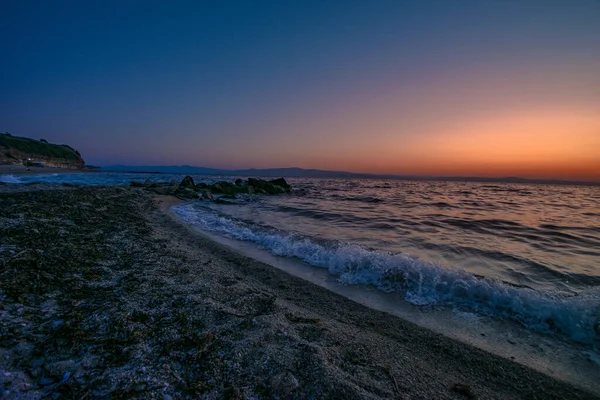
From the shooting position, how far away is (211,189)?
25.8 metres

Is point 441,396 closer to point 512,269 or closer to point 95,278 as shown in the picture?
point 95,278

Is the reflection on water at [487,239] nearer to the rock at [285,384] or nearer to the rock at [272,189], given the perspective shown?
the rock at [285,384]

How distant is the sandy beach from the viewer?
2178 millimetres

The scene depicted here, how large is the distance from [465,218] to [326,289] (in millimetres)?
10636

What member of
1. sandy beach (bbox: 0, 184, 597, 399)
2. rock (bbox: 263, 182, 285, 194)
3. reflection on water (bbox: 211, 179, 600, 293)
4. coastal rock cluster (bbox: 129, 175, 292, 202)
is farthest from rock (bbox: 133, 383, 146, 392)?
rock (bbox: 263, 182, 285, 194)

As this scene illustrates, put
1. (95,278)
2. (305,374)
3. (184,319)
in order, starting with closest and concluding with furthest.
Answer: (305,374) < (184,319) < (95,278)

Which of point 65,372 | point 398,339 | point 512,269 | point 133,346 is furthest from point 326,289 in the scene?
point 512,269

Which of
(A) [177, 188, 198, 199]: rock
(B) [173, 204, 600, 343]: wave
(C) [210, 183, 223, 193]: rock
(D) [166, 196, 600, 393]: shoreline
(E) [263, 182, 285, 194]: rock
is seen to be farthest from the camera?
(E) [263, 182, 285, 194]: rock

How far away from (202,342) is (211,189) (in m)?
24.6

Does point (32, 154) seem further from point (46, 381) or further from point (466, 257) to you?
point (466, 257)

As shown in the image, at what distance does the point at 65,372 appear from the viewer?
7.02 ft

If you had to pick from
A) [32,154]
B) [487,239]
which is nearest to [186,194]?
[487,239]

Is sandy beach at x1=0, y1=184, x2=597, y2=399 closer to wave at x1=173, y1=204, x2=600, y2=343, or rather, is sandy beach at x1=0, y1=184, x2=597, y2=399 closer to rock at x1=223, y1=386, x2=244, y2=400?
rock at x1=223, y1=386, x2=244, y2=400

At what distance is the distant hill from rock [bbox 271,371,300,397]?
7788 centimetres
